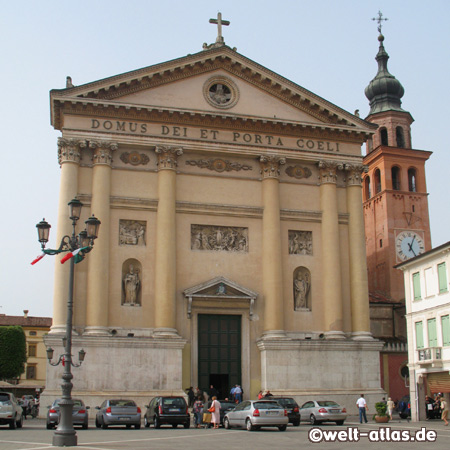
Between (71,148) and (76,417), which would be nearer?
(76,417)

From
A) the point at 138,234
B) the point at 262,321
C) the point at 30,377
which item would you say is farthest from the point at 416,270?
the point at 30,377

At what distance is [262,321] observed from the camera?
37219mm

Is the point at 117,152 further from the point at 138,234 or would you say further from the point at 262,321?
the point at 262,321

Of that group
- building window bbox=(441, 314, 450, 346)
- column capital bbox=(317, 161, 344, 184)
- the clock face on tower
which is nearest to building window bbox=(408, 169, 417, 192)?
the clock face on tower

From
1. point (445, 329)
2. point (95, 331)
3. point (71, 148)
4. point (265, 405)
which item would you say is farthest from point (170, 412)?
point (445, 329)

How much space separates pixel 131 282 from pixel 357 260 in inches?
494

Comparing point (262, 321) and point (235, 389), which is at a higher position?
point (262, 321)

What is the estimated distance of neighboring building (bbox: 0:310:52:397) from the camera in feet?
277

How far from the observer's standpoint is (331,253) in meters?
38.5

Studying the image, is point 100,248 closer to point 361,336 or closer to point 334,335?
point 334,335

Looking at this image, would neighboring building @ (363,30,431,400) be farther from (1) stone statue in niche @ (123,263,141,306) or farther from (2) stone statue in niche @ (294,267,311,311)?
(1) stone statue in niche @ (123,263,141,306)

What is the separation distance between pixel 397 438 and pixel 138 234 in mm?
18931

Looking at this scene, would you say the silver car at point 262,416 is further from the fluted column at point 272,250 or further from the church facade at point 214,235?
the fluted column at point 272,250

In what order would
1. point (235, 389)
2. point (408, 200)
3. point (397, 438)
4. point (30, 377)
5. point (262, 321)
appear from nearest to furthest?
point (397, 438), point (235, 389), point (262, 321), point (408, 200), point (30, 377)
